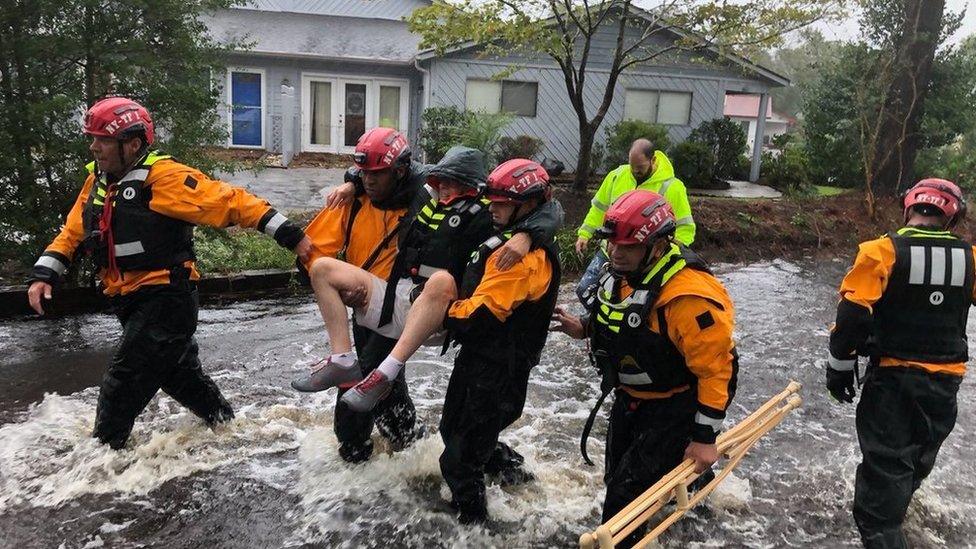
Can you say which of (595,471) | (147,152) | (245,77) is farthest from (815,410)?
(245,77)

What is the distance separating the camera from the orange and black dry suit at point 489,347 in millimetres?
3742

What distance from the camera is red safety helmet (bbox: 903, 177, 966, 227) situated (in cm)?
Answer: 379

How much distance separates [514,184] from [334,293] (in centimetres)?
122

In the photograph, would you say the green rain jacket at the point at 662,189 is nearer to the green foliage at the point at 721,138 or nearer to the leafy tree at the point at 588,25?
the leafy tree at the point at 588,25

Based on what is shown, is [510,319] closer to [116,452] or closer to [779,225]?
[116,452]

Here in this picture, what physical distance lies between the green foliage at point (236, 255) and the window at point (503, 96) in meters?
10.8

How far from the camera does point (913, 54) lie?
1706 centimetres

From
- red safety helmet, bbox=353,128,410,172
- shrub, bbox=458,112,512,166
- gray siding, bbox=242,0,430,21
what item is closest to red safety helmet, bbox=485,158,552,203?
red safety helmet, bbox=353,128,410,172

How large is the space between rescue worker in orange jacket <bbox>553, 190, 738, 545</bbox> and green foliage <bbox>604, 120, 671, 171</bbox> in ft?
51.8

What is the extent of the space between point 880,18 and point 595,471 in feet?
57.7

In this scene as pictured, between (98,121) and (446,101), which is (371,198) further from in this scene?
(446,101)

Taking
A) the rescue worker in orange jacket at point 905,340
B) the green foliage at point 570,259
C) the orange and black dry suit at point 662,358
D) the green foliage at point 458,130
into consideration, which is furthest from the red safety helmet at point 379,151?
the green foliage at point 458,130

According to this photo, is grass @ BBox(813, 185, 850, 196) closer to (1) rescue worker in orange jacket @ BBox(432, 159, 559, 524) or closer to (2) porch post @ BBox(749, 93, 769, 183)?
(2) porch post @ BBox(749, 93, 769, 183)

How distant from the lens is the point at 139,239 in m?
4.66
